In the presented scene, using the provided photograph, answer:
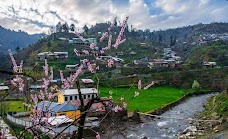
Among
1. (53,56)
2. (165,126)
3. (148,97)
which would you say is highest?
(53,56)

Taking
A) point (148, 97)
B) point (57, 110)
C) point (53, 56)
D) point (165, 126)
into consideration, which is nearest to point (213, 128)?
point (165, 126)

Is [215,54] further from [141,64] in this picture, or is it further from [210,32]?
[210,32]

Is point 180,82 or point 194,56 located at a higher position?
point 194,56

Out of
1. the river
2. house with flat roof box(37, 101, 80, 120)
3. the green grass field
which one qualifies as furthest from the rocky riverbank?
house with flat roof box(37, 101, 80, 120)

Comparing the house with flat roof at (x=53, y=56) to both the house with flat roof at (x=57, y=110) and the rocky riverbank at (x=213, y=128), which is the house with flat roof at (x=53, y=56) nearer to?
the house with flat roof at (x=57, y=110)

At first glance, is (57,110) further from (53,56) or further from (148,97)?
(53,56)

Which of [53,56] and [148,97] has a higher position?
[53,56]

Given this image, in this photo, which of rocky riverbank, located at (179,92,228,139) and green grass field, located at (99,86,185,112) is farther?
green grass field, located at (99,86,185,112)

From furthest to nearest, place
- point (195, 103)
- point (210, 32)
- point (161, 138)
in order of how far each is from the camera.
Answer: point (210, 32) < point (195, 103) < point (161, 138)

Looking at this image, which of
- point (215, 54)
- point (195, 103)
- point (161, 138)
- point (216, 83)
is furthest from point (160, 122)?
point (215, 54)

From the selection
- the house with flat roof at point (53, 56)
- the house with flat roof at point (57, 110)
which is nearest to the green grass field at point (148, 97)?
the house with flat roof at point (57, 110)

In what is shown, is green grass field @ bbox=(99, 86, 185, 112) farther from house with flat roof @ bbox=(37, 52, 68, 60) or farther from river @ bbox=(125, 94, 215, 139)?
house with flat roof @ bbox=(37, 52, 68, 60)
